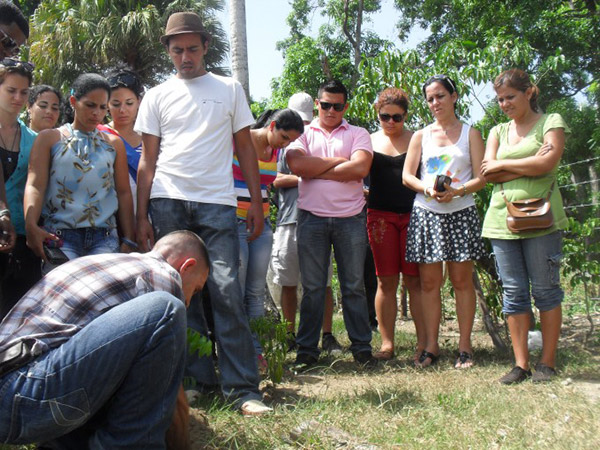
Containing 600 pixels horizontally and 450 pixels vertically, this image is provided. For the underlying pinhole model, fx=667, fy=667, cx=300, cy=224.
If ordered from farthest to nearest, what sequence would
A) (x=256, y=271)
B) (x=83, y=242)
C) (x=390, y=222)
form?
1. (x=390, y=222)
2. (x=256, y=271)
3. (x=83, y=242)

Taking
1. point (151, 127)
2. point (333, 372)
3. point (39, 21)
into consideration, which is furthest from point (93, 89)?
point (39, 21)

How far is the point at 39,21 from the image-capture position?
52.9 ft

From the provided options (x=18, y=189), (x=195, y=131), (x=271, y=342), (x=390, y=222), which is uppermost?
(x=195, y=131)

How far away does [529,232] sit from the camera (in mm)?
4164

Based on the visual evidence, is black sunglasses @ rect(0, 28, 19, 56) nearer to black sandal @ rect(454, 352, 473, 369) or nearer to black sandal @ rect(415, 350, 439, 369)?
black sandal @ rect(415, 350, 439, 369)

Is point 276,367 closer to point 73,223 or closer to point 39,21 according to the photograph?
point 73,223

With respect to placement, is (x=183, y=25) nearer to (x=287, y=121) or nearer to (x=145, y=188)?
(x=145, y=188)

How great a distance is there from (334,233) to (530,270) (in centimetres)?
139

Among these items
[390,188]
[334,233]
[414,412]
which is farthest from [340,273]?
[414,412]

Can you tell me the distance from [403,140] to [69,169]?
2.66 meters

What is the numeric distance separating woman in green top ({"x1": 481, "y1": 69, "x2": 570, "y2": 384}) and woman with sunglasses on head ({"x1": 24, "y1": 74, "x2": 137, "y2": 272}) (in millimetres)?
2333

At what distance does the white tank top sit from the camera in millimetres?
4750

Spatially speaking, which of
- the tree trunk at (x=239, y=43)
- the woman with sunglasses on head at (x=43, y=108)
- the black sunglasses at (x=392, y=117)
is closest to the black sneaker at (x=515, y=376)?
the black sunglasses at (x=392, y=117)

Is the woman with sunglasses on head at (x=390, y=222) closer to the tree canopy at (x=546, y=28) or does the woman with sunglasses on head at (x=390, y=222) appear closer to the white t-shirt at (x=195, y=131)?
the white t-shirt at (x=195, y=131)
